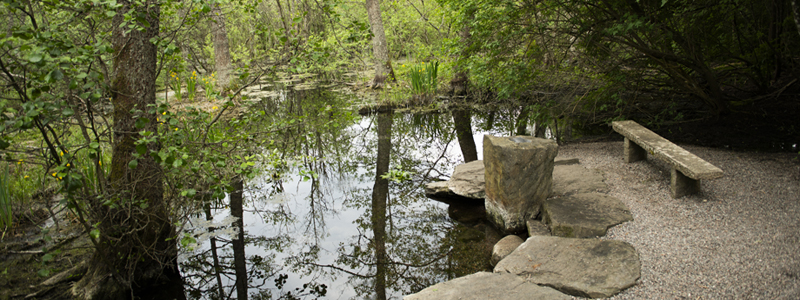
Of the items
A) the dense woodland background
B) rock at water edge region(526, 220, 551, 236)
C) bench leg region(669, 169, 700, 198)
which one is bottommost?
rock at water edge region(526, 220, 551, 236)

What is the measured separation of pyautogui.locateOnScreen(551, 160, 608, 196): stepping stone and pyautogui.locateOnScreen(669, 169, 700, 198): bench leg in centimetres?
57

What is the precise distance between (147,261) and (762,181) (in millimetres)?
5063

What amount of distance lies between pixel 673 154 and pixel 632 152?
3.04ft

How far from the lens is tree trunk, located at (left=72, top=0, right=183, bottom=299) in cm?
297

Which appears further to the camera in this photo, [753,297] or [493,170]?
[493,170]

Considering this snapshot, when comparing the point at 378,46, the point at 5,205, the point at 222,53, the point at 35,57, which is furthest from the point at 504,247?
the point at 222,53

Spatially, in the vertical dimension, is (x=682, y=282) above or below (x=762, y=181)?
below

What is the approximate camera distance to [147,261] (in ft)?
11.0

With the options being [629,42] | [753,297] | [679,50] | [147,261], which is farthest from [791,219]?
[147,261]

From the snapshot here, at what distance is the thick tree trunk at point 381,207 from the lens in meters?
3.46

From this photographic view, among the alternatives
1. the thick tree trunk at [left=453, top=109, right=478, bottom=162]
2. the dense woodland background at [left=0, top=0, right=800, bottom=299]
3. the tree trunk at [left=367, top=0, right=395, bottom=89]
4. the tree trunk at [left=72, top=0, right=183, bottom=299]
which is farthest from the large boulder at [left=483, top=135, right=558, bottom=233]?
the tree trunk at [left=367, top=0, right=395, bottom=89]

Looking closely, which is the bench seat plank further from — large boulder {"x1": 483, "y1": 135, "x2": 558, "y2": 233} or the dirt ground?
the dirt ground

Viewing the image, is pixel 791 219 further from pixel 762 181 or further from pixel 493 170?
pixel 493 170

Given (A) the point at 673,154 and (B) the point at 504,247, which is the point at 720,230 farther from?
(B) the point at 504,247
